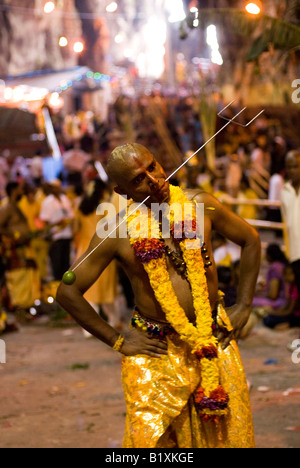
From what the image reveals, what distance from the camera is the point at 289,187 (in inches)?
306

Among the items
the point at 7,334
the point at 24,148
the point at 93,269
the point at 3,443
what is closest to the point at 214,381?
the point at 93,269

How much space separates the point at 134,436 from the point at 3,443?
2407mm

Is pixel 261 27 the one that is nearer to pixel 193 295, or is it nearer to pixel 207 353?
pixel 193 295

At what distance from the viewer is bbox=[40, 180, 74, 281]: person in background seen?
11141 millimetres

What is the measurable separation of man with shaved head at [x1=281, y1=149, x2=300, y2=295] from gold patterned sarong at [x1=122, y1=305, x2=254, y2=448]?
13.7 feet

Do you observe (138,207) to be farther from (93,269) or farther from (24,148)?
(24,148)

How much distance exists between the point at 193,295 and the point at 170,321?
17 cm

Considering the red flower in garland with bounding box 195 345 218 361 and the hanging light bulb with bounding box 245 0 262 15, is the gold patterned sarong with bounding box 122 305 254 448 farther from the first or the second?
the hanging light bulb with bounding box 245 0 262 15

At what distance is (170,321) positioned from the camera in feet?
11.6

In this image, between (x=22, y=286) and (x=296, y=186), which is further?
(x=22, y=286)

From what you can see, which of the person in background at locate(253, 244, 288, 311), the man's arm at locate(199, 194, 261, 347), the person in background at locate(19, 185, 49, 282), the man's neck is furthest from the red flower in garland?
the person in background at locate(19, 185, 49, 282)

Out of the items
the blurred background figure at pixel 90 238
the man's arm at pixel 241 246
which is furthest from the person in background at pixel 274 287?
the man's arm at pixel 241 246

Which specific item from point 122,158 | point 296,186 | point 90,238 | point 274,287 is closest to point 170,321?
point 122,158
